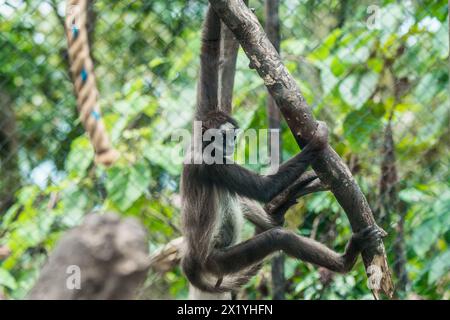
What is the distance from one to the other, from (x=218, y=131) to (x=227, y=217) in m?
0.89

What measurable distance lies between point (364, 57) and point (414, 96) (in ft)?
2.25

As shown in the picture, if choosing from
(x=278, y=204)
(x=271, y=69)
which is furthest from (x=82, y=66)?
(x=278, y=204)

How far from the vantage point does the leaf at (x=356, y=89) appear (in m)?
6.84

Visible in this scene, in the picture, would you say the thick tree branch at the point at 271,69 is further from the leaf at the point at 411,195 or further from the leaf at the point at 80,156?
the leaf at the point at 80,156

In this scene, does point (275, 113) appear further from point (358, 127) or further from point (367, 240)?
point (367, 240)

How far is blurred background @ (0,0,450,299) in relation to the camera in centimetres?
672

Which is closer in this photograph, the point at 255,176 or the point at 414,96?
the point at 255,176

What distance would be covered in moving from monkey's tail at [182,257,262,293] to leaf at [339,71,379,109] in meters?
2.27

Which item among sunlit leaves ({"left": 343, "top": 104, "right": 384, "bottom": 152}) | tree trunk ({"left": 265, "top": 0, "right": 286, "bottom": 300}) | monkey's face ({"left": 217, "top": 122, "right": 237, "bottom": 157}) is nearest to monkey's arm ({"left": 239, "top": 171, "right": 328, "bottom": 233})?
monkey's face ({"left": 217, "top": 122, "right": 237, "bottom": 157})

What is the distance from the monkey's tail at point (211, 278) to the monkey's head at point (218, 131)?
91cm

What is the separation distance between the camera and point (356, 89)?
22.5ft
